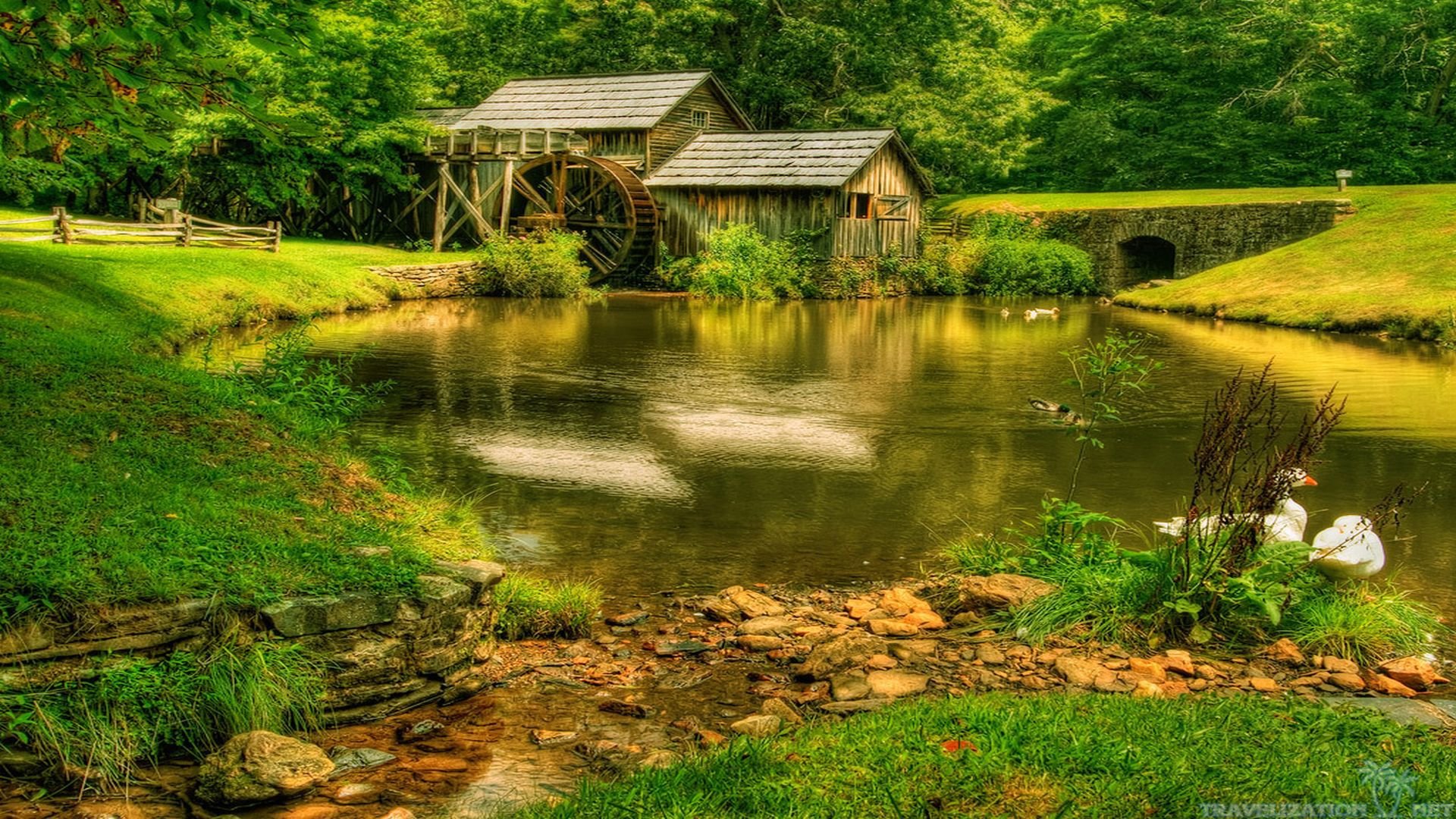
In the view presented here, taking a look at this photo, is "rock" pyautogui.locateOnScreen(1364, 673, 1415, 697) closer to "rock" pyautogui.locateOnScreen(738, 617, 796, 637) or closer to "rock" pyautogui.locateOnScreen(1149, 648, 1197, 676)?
"rock" pyautogui.locateOnScreen(1149, 648, 1197, 676)

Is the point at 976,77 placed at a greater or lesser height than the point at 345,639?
greater

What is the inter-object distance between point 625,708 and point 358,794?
52.5 inches

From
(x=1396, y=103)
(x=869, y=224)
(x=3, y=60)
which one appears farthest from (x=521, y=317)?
(x=1396, y=103)

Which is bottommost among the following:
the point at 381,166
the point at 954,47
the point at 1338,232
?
the point at 1338,232

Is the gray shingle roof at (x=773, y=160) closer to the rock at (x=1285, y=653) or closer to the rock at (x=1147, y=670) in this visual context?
the rock at (x=1285, y=653)

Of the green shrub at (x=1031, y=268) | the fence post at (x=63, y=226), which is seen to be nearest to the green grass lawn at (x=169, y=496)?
the fence post at (x=63, y=226)

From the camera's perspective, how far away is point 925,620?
270 inches

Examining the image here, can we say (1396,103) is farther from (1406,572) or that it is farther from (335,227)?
(1406,572)

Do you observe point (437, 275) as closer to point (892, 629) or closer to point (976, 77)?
point (976, 77)

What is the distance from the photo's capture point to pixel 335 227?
121 feet

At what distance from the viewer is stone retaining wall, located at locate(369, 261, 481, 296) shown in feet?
87.8

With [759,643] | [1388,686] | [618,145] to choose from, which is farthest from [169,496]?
[618,145]

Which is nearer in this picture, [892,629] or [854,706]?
[854,706]

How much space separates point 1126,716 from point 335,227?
35.6 meters
